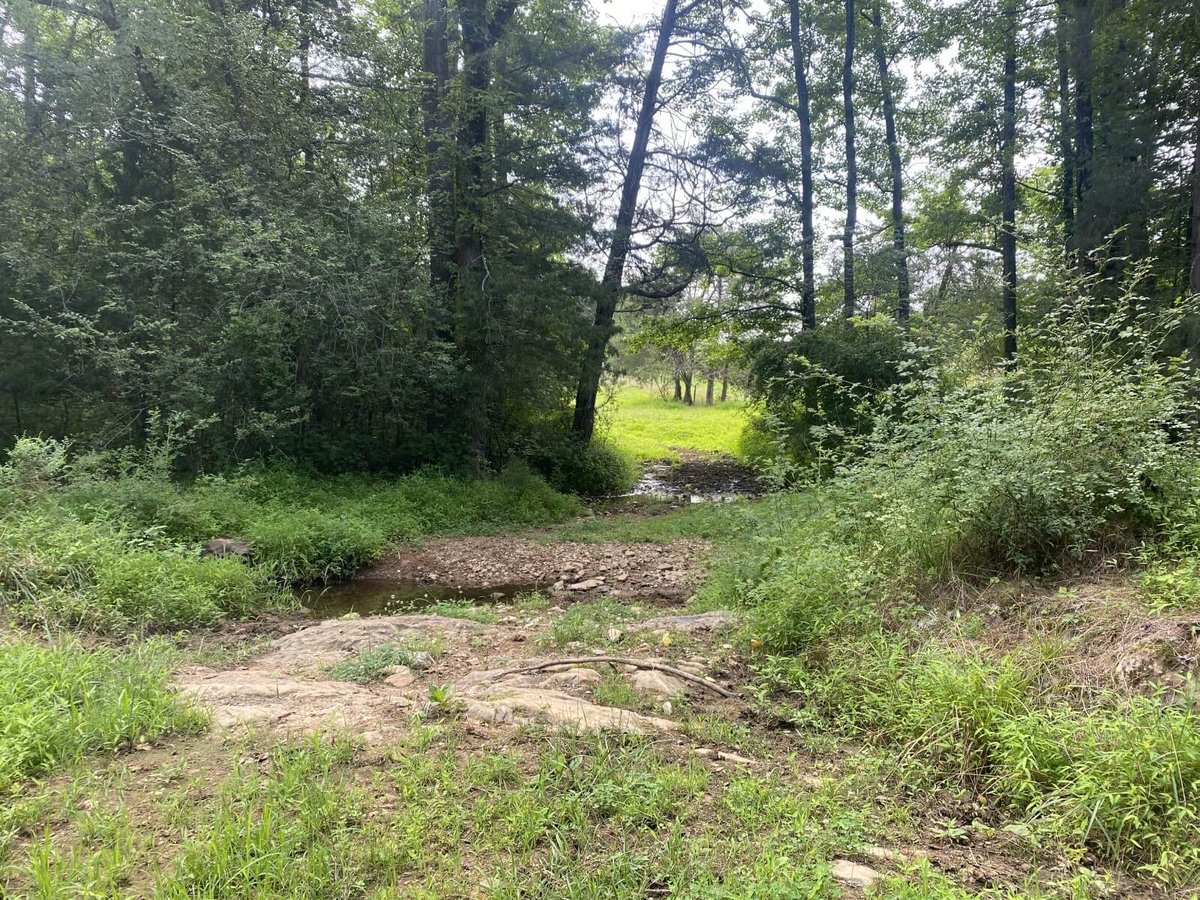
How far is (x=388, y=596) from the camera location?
298 inches

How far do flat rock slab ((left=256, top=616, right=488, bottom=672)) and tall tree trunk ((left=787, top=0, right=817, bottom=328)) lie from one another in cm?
1357

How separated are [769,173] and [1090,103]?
6797mm

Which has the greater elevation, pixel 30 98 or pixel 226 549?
pixel 30 98

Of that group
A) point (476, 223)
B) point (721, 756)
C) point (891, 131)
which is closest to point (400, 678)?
point (721, 756)

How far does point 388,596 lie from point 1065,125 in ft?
53.0

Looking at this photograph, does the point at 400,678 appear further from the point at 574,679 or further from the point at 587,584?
the point at 587,584

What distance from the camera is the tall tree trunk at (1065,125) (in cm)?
1234

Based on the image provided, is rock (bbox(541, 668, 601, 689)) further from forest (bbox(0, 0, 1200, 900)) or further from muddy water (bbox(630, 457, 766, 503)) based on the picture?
muddy water (bbox(630, 457, 766, 503))

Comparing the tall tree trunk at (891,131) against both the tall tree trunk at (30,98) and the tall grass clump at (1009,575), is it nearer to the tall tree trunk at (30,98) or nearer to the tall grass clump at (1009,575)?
the tall grass clump at (1009,575)

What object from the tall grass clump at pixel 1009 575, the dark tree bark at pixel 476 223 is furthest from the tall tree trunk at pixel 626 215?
the tall grass clump at pixel 1009 575

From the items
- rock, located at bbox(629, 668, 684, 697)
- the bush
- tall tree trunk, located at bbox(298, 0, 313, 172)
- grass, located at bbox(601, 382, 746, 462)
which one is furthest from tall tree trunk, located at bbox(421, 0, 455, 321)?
rock, located at bbox(629, 668, 684, 697)

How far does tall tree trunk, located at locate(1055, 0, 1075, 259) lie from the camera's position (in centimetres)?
1234

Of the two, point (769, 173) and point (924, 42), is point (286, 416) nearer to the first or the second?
point (769, 173)

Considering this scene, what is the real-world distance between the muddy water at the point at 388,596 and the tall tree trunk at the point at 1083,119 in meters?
12.3
